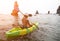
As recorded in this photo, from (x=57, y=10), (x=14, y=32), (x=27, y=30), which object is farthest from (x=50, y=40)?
(x=57, y=10)

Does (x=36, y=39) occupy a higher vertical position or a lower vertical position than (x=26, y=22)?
lower

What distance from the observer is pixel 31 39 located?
16922 mm

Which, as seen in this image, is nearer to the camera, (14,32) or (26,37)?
(14,32)

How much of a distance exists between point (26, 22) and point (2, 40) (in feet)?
12.6

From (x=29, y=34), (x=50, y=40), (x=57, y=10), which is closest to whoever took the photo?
(x=50, y=40)

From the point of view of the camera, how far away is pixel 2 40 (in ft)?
51.5

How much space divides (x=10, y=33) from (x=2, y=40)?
1.00 meters

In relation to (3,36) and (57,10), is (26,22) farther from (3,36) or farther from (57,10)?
(57,10)

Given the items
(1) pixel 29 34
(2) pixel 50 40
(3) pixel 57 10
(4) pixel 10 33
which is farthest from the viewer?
(3) pixel 57 10

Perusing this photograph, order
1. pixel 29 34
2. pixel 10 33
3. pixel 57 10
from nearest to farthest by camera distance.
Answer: pixel 10 33 < pixel 29 34 < pixel 57 10

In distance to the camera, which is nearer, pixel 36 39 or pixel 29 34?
pixel 36 39

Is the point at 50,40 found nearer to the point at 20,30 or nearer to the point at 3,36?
the point at 20,30

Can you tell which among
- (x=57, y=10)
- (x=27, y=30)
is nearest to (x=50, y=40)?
(x=27, y=30)

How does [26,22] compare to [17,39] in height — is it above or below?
above
